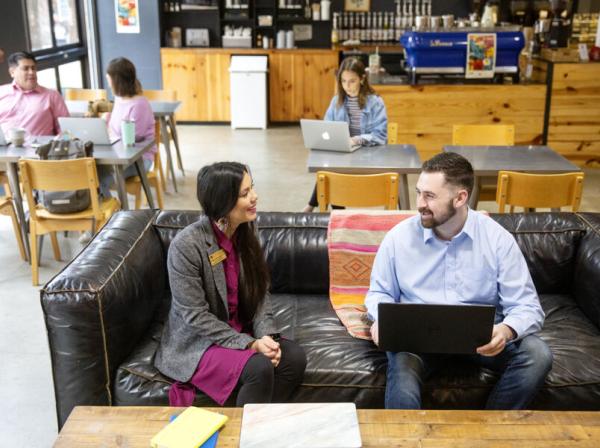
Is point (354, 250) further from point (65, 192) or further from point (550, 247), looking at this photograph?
point (65, 192)

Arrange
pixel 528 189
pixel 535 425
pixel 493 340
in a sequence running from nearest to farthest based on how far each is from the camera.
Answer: pixel 535 425 → pixel 493 340 → pixel 528 189

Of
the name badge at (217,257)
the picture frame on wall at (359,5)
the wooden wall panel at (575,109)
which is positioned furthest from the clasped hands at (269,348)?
the picture frame on wall at (359,5)

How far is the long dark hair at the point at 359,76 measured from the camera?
4.57 meters

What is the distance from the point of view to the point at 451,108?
6.52m

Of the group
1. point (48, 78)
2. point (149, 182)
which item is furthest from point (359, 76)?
point (48, 78)

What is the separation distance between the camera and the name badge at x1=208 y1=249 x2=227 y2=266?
8.16ft

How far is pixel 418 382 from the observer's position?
2.38 metres

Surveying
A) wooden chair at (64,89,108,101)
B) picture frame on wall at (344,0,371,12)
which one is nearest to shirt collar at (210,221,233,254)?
wooden chair at (64,89,108,101)

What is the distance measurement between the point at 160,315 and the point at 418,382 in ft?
3.79

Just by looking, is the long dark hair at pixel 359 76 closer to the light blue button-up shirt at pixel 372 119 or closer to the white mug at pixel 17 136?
the light blue button-up shirt at pixel 372 119

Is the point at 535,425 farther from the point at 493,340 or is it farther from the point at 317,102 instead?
the point at 317,102

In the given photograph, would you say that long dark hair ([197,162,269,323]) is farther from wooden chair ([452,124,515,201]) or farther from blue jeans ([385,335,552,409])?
wooden chair ([452,124,515,201])

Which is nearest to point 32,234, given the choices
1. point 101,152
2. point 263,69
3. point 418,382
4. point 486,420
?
point 101,152

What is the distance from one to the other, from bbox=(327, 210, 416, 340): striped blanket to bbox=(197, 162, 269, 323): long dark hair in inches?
20.2
